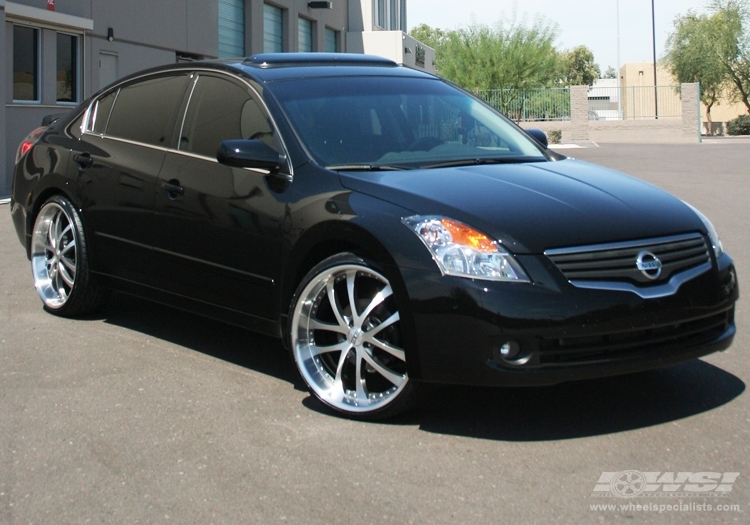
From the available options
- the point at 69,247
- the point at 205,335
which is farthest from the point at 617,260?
the point at 69,247

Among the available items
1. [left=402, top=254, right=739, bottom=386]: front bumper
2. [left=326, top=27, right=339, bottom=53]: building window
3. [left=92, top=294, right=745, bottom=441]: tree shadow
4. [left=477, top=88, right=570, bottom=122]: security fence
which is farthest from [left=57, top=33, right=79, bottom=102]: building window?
[left=477, top=88, right=570, bottom=122]: security fence

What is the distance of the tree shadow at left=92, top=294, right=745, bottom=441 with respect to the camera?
4324 millimetres

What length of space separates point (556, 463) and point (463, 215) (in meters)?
1.08

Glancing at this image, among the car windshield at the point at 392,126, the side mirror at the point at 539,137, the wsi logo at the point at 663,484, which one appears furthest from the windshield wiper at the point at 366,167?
the wsi logo at the point at 663,484

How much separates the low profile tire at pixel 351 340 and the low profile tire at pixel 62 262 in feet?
7.00

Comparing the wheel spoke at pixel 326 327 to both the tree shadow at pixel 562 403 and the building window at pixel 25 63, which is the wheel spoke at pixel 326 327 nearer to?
the tree shadow at pixel 562 403

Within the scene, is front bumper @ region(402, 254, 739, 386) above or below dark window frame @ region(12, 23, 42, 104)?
below

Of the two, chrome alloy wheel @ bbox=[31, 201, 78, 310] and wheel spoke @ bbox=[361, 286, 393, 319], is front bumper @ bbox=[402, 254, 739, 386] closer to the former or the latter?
wheel spoke @ bbox=[361, 286, 393, 319]

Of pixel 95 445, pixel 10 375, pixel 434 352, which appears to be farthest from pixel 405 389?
pixel 10 375

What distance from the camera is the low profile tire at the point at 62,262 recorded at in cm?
623

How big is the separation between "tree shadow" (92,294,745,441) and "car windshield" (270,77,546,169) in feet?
3.83

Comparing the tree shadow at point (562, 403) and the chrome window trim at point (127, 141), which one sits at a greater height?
the chrome window trim at point (127, 141)

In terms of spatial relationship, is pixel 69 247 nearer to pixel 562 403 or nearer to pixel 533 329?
pixel 562 403

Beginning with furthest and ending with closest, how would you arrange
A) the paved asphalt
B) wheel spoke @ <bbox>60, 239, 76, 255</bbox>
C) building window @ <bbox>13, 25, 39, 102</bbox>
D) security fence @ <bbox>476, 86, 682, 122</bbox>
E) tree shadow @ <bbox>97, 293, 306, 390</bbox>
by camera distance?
1. security fence @ <bbox>476, 86, 682, 122</bbox>
2. building window @ <bbox>13, 25, 39, 102</bbox>
3. wheel spoke @ <bbox>60, 239, 76, 255</bbox>
4. tree shadow @ <bbox>97, 293, 306, 390</bbox>
5. the paved asphalt
